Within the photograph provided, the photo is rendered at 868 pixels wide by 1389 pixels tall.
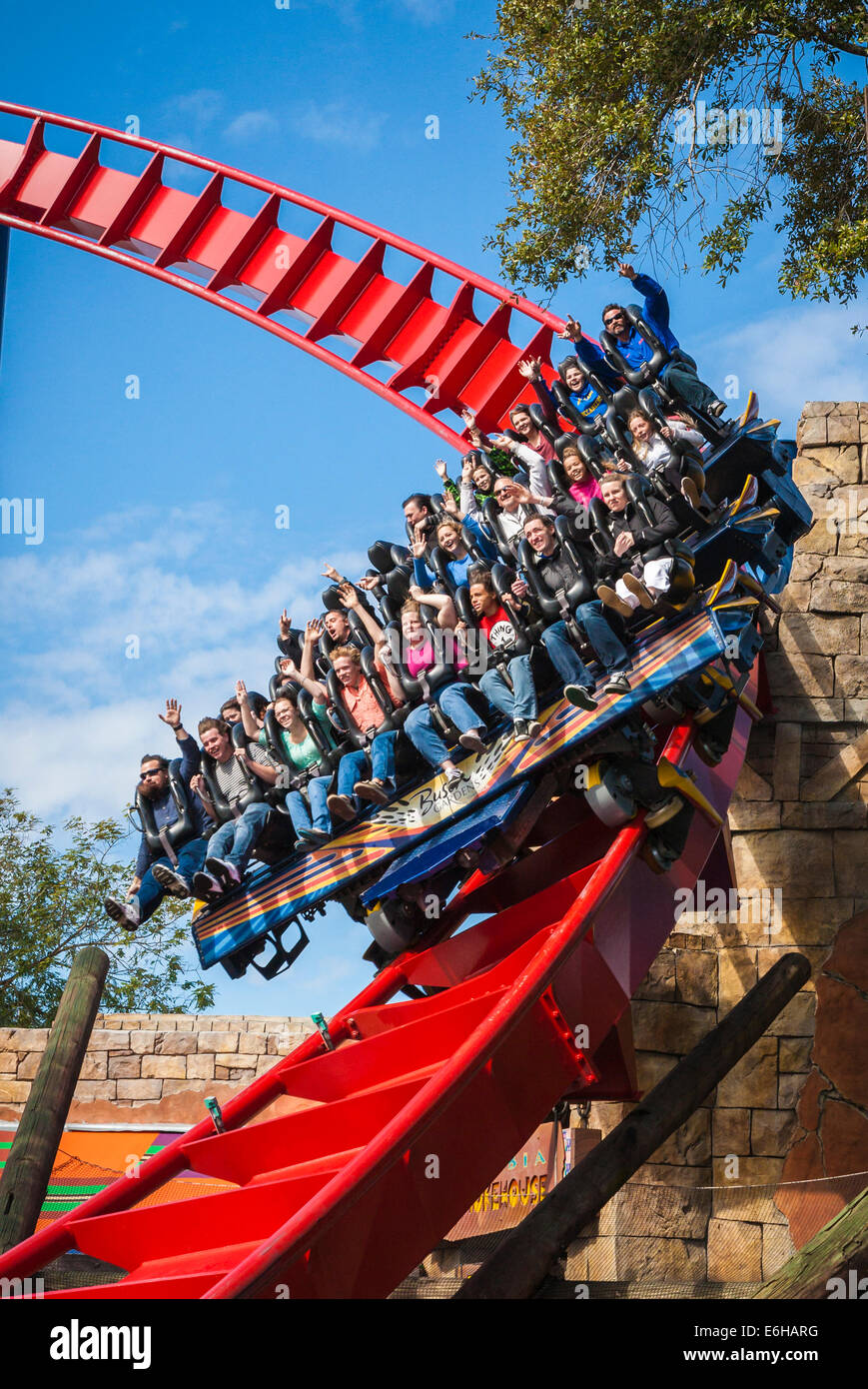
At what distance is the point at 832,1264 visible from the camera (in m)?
4.17

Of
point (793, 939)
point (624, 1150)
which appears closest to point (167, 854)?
point (624, 1150)

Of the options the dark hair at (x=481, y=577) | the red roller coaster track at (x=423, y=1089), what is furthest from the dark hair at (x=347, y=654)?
the red roller coaster track at (x=423, y=1089)

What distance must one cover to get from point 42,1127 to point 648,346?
5.34 meters

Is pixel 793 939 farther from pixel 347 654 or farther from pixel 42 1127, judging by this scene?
pixel 42 1127

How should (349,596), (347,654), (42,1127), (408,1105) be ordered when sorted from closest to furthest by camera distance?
(408,1105) < (42,1127) < (347,654) < (349,596)

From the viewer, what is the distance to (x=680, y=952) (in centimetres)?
853

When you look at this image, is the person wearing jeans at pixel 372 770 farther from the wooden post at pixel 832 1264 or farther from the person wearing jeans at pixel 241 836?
the wooden post at pixel 832 1264

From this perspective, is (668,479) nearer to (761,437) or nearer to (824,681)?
(761,437)

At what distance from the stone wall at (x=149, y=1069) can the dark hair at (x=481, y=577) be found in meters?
3.90

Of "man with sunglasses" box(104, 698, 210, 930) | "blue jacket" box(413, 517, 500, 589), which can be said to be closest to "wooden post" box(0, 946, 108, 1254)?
"man with sunglasses" box(104, 698, 210, 930)

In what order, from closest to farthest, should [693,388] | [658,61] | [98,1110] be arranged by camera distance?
[693,388]
[98,1110]
[658,61]
